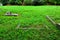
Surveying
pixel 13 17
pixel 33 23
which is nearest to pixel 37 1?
pixel 13 17

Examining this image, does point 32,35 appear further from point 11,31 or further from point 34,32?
point 11,31

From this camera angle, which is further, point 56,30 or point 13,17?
point 13,17

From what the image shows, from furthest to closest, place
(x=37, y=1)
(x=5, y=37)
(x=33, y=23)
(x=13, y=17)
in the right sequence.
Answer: (x=37, y=1) → (x=13, y=17) → (x=33, y=23) → (x=5, y=37)

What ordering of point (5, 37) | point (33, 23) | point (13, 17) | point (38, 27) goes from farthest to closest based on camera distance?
point (13, 17), point (33, 23), point (38, 27), point (5, 37)

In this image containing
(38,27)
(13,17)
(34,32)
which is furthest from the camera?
(13,17)

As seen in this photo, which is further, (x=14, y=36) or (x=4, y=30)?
(x=4, y=30)

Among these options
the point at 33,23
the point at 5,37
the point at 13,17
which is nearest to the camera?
the point at 5,37

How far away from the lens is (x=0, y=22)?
7.32 metres

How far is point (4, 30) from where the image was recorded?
6.24 meters

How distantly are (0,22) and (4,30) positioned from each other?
1174 millimetres

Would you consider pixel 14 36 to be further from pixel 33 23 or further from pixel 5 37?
pixel 33 23

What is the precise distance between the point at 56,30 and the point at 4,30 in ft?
6.56

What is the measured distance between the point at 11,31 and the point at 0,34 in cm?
46

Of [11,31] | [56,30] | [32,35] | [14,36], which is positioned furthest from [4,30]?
[56,30]
